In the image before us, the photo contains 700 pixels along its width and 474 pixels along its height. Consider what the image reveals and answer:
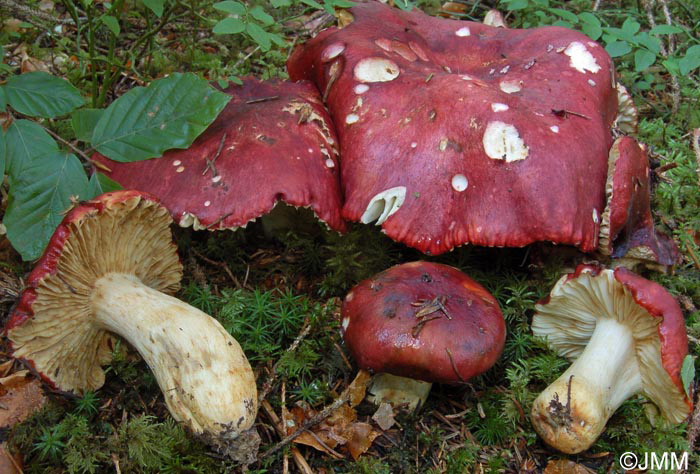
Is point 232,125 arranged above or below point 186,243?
above

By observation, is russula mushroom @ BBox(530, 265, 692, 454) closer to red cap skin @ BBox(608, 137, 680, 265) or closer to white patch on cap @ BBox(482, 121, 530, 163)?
red cap skin @ BBox(608, 137, 680, 265)

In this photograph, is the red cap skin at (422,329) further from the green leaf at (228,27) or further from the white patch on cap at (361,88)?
the green leaf at (228,27)

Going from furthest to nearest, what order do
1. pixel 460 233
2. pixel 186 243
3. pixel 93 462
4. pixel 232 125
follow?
pixel 186 243
pixel 232 125
pixel 460 233
pixel 93 462

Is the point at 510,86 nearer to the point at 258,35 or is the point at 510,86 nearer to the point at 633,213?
the point at 633,213

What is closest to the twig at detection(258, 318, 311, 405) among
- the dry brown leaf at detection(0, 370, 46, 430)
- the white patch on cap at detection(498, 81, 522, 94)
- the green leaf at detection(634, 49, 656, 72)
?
the dry brown leaf at detection(0, 370, 46, 430)

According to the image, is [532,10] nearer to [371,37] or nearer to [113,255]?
[371,37]

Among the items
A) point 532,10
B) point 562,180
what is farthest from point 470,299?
point 532,10
